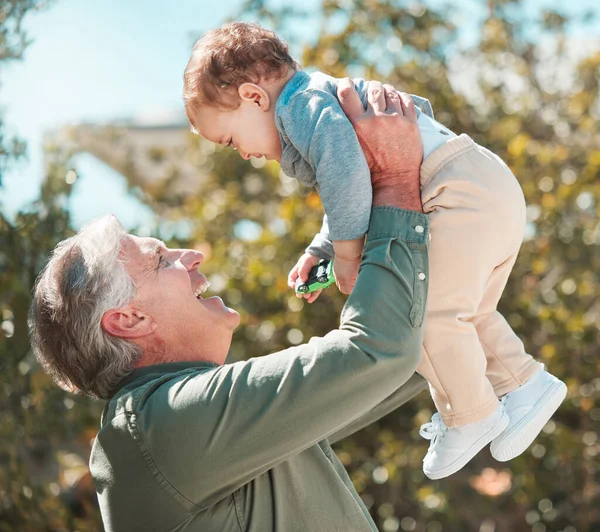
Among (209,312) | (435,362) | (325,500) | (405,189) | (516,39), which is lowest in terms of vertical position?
(516,39)

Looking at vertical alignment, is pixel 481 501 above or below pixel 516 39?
below

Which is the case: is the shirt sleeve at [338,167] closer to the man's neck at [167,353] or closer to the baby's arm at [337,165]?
the baby's arm at [337,165]

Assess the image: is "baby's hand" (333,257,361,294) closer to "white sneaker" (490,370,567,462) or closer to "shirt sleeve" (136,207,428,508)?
"shirt sleeve" (136,207,428,508)

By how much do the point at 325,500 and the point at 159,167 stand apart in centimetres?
773

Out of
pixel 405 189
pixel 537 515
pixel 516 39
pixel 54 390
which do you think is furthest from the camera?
pixel 516 39

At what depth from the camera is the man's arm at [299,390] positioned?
1.83 m

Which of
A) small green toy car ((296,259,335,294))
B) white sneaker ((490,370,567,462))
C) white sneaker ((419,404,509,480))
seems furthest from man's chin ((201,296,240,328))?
white sneaker ((490,370,567,462))

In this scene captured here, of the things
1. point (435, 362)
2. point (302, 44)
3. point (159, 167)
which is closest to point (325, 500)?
point (435, 362)

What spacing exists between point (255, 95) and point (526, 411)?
3.51 ft

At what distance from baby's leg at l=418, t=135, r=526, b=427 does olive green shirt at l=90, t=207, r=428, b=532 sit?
132 mm

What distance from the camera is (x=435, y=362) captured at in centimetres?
217

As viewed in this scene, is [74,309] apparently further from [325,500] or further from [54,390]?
[54,390]

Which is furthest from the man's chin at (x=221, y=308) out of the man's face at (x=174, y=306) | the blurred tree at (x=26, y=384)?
the blurred tree at (x=26, y=384)

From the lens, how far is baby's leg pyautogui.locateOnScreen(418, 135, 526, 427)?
6.82 ft
